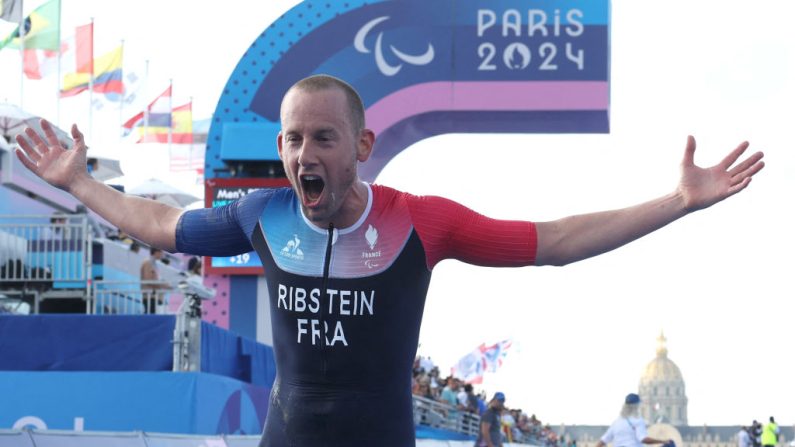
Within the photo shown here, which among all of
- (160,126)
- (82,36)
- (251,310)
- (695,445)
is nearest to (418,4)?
(251,310)

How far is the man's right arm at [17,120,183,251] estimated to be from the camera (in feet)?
12.0

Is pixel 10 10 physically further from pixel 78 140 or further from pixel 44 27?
pixel 78 140

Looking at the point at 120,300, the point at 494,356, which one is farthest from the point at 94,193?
the point at 494,356

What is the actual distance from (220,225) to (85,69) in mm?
27217

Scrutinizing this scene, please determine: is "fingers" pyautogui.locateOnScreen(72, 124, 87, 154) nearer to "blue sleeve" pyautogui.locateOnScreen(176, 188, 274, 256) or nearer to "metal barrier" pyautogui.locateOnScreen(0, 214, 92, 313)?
"blue sleeve" pyautogui.locateOnScreen(176, 188, 274, 256)

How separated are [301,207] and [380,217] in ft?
0.72

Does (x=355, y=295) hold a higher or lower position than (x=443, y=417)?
higher

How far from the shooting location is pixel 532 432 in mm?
40562

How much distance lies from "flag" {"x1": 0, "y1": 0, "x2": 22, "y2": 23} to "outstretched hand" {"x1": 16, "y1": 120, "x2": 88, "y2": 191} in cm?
2080

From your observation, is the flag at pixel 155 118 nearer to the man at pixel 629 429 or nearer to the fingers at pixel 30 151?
the man at pixel 629 429

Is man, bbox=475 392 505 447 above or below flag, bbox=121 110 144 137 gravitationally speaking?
below

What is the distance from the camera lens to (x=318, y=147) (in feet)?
10.8

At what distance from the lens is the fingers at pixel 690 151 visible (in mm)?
3498

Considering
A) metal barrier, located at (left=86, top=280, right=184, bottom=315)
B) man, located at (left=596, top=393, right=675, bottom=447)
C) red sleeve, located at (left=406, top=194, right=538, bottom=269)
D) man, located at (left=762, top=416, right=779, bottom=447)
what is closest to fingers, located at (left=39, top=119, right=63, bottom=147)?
red sleeve, located at (left=406, top=194, right=538, bottom=269)
